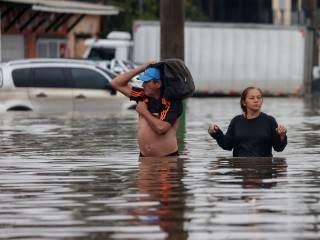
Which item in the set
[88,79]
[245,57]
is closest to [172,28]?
[88,79]

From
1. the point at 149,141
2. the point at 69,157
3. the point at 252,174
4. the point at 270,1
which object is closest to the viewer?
the point at 252,174

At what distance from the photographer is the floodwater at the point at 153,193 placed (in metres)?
8.46

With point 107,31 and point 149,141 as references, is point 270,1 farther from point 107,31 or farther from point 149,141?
point 149,141

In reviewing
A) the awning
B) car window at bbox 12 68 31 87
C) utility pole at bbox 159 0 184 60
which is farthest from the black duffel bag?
the awning

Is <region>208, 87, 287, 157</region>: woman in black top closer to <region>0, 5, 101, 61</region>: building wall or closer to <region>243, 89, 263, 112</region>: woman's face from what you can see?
<region>243, 89, 263, 112</region>: woman's face

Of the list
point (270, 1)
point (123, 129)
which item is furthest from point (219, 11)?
point (123, 129)

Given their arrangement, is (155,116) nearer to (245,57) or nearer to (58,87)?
(58,87)

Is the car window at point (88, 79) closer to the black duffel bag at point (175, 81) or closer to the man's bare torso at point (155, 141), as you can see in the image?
the man's bare torso at point (155, 141)

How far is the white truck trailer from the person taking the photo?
47844 mm

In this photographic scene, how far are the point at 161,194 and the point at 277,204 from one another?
40.5 inches

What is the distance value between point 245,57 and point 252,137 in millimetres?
35267

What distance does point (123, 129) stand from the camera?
21.2 meters

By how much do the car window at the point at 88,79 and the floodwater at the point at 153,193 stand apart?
10138 mm

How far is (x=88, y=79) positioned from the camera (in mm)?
27562
